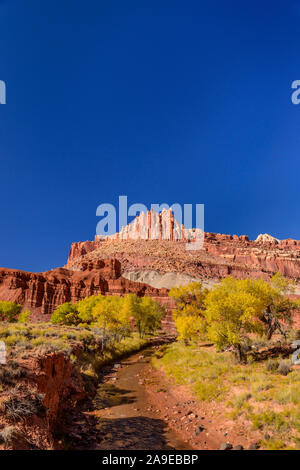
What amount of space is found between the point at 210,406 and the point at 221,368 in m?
6.10

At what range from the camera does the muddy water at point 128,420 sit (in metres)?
12.7

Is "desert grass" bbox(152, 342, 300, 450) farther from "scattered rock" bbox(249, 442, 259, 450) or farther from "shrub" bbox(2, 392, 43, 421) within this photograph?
"shrub" bbox(2, 392, 43, 421)

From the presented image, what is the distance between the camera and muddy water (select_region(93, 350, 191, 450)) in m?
12.7

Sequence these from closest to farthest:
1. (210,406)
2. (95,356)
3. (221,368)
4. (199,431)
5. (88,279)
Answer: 1. (199,431)
2. (210,406)
3. (221,368)
4. (95,356)
5. (88,279)

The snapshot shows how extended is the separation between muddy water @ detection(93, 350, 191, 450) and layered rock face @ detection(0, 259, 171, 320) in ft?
257

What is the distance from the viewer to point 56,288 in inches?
4392

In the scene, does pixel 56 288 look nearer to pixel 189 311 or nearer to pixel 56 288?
pixel 56 288

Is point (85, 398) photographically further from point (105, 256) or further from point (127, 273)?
point (105, 256)

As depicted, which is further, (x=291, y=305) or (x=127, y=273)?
(x=127, y=273)

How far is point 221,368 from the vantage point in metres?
22.6

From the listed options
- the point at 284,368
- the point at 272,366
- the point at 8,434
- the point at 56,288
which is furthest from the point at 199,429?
the point at 56,288

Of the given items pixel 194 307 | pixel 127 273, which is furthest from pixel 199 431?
pixel 127 273

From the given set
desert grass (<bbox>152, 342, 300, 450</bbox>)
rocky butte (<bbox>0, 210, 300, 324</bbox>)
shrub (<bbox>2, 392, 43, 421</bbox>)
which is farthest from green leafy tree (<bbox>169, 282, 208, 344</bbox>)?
rocky butte (<bbox>0, 210, 300, 324</bbox>)

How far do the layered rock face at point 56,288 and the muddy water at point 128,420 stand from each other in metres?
78.3
